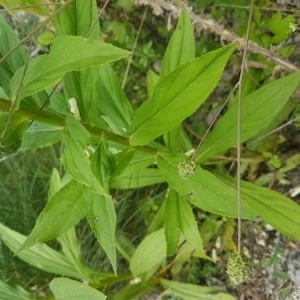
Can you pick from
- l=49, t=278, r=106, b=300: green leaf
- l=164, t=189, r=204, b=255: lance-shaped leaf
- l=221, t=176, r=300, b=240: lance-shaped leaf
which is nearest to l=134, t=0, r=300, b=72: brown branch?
l=221, t=176, r=300, b=240: lance-shaped leaf

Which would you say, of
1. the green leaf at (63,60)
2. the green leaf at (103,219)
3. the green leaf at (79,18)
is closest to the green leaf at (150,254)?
the green leaf at (103,219)

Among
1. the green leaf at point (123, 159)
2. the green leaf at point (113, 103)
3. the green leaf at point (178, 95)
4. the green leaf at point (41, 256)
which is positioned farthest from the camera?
the green leaf at point (41, 256)

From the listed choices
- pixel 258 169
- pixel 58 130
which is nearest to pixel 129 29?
pixel 258 169

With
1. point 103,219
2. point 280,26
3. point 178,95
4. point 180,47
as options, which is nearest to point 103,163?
point 103,219

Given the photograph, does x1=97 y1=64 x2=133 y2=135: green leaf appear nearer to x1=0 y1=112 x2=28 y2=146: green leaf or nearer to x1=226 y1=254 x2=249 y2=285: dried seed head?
x1=0 y1=112 x2=28 y2=146: green leaf

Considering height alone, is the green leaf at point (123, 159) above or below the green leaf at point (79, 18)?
below

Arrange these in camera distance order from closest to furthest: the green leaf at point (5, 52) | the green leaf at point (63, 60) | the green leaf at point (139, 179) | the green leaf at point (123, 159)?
the green leaf at point (63, 60) → the green leaf at point (5, 52) → the green leaf at point (123, 159) → the green leaf at point (139, 179)

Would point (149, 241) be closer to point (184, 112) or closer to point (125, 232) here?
point (125, 232)

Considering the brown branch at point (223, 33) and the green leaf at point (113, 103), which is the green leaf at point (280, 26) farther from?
the green leaf at point (113, 103)
